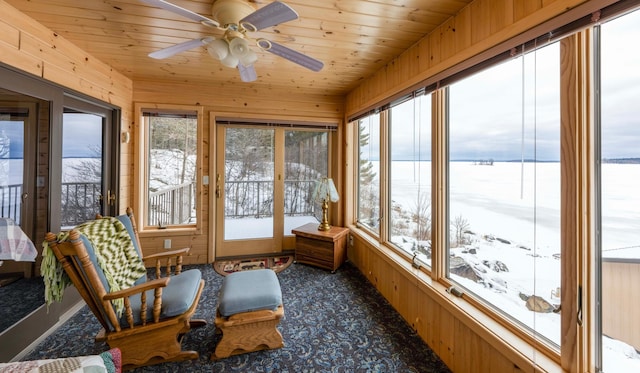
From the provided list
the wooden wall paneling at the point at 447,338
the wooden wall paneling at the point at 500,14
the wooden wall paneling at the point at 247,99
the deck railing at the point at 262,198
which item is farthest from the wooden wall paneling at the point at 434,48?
the deck railing at the point at 262,198

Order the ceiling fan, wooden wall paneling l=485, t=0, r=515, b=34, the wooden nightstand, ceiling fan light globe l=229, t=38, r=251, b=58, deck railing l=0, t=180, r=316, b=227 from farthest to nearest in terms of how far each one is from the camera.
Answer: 1. the wooden nightstand
2. deck railing l=0, t=180, r=316, b=227
3. ceiling fan light globe l=229, t=38, r=251, b=58
4. the ceiling fan
5. wooden wall paneling l=485, t=0, r=515, b=34

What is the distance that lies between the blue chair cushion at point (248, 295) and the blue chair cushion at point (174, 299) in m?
0.23

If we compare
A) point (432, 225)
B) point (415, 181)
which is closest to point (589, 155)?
point (432, 225)

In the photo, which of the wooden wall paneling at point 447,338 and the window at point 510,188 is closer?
the window at point 510,188

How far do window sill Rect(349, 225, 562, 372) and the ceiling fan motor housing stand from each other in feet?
7.82

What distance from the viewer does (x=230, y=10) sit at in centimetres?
167

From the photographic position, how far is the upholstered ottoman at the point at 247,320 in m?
1.87

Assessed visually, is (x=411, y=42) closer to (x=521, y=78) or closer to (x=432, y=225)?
(x=521, y=78)

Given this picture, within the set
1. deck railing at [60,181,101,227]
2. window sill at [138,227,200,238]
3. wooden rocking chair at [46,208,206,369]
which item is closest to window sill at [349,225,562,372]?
wooden rocking chair at [46,208,206,369]

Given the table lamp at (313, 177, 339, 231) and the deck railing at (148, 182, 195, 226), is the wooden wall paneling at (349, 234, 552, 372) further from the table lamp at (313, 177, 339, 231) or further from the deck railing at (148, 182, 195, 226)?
the deck railing at (148, 182, 195, 226)

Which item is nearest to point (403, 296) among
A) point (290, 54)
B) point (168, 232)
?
point (290, 54)

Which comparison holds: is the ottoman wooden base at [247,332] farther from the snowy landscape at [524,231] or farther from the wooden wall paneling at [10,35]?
the wooden wall paneling at [10,35]

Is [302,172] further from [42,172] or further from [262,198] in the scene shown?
[42,172]

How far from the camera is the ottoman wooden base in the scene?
186 cm
